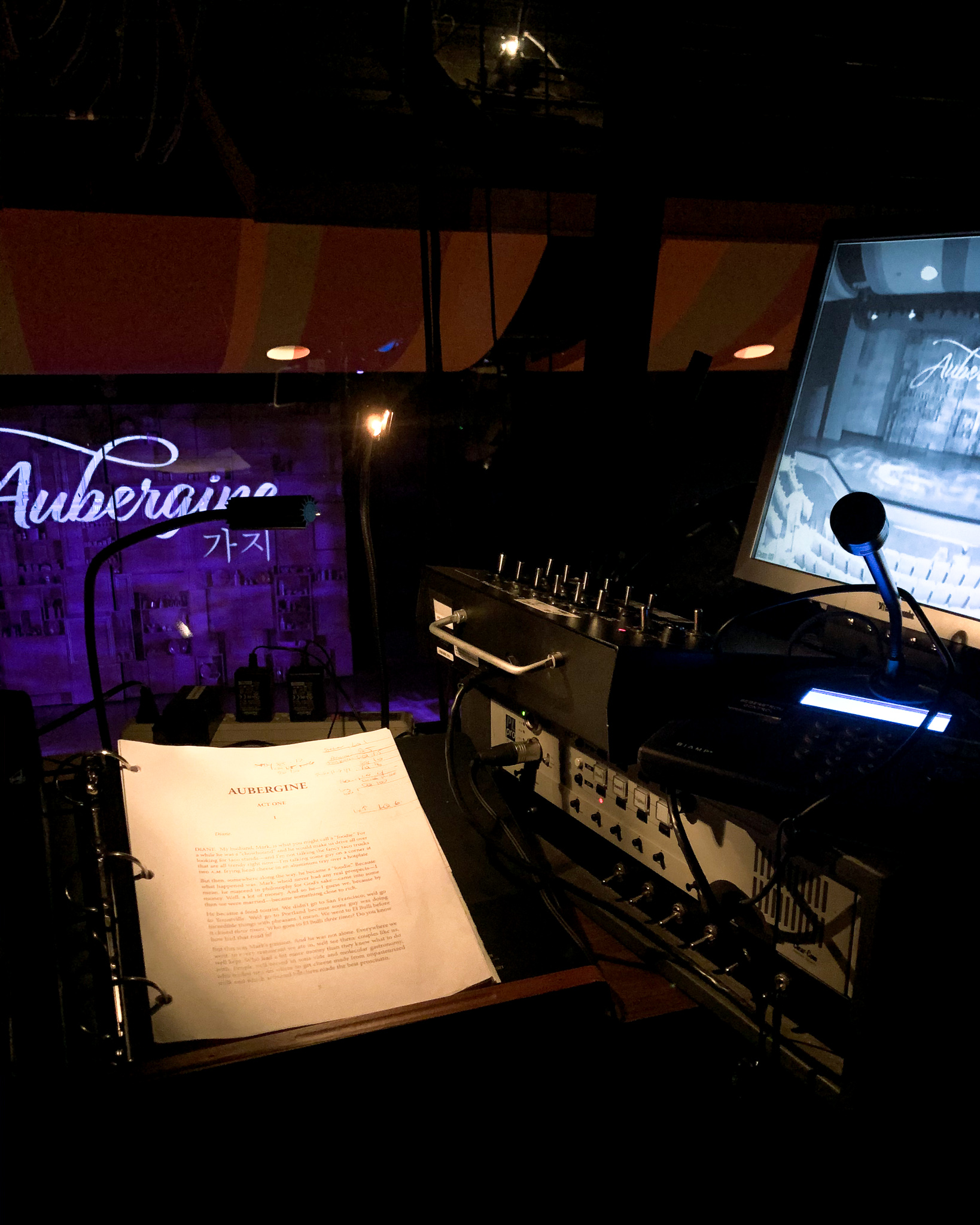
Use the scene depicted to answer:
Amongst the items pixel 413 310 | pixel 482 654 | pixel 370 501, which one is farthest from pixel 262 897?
pixel 413 310

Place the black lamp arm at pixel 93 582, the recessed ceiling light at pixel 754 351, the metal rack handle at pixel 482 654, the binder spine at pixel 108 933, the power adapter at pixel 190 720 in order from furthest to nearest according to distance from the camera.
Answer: the recessed ceiling light at pixel 754 351, the power adapter at pixel 190 720, the black lamp arm at pixel 93 582, the metal rack handle at pixel 482 654, the binder spine at pixel 108 933

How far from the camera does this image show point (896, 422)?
0.86m

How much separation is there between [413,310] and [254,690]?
3187mm

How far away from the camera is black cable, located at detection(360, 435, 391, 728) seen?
1189 mm

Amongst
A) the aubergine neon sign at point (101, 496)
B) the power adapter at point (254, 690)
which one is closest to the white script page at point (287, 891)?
the power adapter at point (254, 690)

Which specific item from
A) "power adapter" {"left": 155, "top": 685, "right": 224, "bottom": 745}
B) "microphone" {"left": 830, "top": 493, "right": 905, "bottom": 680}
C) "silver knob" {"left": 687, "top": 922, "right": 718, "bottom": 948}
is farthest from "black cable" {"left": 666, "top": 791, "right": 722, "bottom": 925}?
"power adapter" {"left": 155, "top": 685, "right": 224, "bottom": 745}

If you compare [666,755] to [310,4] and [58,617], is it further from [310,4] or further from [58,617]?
[58,617]

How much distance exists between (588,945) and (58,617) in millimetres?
5155

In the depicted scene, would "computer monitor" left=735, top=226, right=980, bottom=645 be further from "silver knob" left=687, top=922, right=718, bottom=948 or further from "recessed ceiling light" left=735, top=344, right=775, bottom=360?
"recessed ceiling light" left=735, top=344, right=775, bottom=360

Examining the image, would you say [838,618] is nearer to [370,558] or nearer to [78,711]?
[370,558]

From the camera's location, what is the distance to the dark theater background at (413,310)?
138 centimetres

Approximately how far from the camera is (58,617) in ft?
16.7

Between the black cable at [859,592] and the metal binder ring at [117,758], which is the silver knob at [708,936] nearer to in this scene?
the black cable at [859,592]

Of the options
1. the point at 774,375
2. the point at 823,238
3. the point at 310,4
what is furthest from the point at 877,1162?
the point at 774,375
